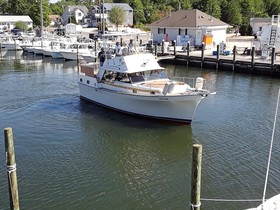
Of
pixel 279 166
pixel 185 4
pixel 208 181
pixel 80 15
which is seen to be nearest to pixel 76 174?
pixel 208 181

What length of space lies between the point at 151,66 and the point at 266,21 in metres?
46.6

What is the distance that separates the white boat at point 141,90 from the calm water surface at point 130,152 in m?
0.66

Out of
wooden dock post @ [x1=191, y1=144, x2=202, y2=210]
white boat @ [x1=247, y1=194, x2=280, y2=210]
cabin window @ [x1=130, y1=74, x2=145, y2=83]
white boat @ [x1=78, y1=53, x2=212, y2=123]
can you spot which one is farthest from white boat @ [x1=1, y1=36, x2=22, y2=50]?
white boat @ [x1=247, y1=194, x2=280, y2=210]

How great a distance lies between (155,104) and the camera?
2102cm

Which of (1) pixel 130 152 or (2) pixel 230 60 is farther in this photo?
(2) pixel 230 60

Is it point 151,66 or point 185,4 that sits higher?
point 185,4

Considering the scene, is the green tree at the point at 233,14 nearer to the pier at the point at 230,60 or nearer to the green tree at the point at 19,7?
the pier at the point at 230,60

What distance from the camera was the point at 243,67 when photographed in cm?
3706

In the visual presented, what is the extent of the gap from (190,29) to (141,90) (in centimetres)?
3061

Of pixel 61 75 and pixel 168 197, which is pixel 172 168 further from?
pixel 61 75

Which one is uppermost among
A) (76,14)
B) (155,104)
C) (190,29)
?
(76,14)

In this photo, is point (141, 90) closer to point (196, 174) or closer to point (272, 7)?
point (196, 174)

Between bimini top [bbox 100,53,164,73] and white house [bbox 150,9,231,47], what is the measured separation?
83.9 ft

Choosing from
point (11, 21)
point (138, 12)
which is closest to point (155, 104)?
point (11, 21)
